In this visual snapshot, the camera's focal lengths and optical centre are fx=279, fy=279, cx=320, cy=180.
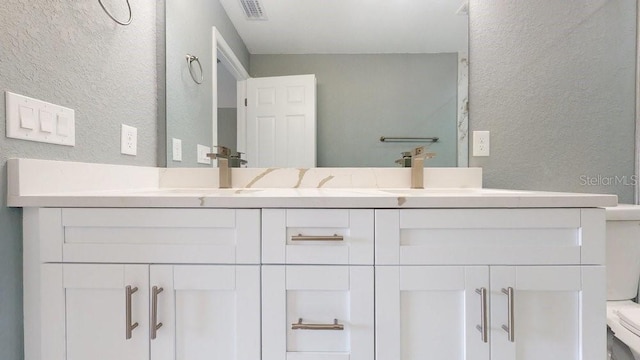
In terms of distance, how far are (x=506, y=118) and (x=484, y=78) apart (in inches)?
8.2

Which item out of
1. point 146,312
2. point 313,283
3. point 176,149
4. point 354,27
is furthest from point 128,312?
point 354,27

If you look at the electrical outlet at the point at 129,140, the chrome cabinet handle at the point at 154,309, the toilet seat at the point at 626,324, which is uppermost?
the electrical outlet at the point at 129,140

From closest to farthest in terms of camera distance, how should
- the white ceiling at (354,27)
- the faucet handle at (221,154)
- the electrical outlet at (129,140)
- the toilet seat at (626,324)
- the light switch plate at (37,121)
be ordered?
the light switch plate at (37,121), the toilet seat at (626,324), the electrical outlet at (129,140), the faucet handle at (221,154), the white ceiling at (354,27)

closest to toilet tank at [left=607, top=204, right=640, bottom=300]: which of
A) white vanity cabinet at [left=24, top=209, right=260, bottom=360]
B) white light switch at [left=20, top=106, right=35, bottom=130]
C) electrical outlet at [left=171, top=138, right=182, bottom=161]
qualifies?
white vanity cabinet at [left=24, top=209, right=260, bottom=360]

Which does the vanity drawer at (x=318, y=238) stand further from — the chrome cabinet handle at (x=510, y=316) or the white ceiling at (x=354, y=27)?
the white ceiling at (x=354, y=27)

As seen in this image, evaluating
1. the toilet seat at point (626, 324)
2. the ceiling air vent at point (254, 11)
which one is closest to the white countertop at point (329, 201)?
the toilet seat at point (626, 324)

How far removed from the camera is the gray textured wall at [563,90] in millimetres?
1261

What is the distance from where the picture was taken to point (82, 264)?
0.71 m

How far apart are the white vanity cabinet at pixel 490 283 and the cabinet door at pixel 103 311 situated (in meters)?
0.60

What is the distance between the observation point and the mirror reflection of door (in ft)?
Answer: 4.21

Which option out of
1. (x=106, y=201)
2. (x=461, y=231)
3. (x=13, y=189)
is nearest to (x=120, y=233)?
(x=106, y=201)

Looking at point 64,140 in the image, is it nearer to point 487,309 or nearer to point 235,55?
point 235,55

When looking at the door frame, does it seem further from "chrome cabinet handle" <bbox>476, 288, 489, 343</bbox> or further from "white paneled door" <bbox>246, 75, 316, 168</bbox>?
"chrome cabinet handle" <bbox>476, 288, 489, 343</bbox>

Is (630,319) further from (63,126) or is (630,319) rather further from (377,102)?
(63,126)
